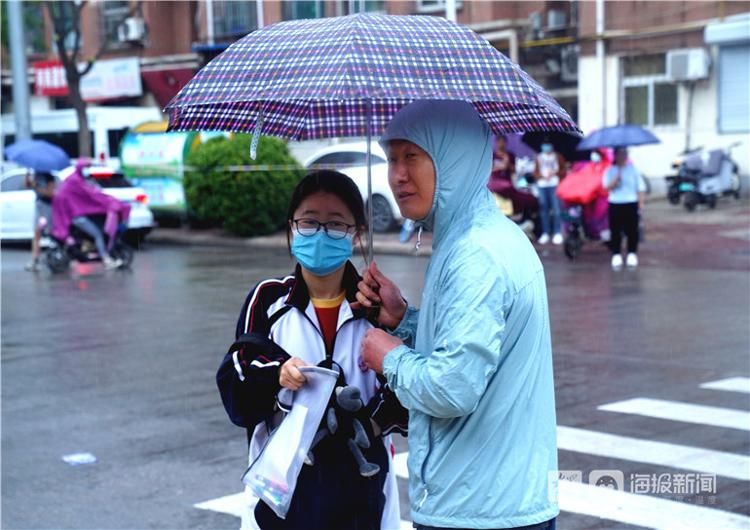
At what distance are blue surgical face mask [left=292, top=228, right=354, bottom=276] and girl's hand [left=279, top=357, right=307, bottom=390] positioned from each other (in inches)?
12.5

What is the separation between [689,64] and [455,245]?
2512cm

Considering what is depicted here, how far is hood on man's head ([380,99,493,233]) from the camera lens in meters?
3.02

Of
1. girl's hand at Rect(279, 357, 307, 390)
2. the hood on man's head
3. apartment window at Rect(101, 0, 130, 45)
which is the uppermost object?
apartment window at Rect(101, 0, 130, 45)

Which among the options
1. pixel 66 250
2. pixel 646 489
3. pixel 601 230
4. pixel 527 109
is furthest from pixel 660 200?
pixel 527 109

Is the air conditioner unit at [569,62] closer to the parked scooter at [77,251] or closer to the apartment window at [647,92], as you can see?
the apartment window at [647,92]

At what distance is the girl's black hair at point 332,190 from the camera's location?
138 inches

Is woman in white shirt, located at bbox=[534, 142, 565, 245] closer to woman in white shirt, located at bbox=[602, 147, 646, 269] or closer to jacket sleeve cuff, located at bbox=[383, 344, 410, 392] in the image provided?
woman in white shirt, located at bbox=[602, 147, 646, 269]

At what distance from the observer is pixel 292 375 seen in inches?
127

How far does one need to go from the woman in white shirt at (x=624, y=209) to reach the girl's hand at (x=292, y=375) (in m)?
14.3

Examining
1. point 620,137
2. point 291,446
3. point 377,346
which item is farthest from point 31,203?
point 377,346

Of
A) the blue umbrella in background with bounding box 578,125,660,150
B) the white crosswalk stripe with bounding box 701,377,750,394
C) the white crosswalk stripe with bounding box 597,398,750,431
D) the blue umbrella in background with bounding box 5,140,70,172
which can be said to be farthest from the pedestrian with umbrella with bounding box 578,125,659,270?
the white crosswalk stripe with bounding box 597,398,750,431

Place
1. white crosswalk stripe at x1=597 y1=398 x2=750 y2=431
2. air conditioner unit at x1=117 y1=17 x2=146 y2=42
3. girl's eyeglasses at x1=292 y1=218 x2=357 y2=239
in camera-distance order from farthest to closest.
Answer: air conditioner unit at x1=117 y1=17 x2=146 y2=42 < white crosswalk stripe at x1=597 y1=398 x2=750 y2=431 < girl's eyeglasses at x1=292 y1=218 x2=357 y2=239

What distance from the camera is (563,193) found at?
18.8 m

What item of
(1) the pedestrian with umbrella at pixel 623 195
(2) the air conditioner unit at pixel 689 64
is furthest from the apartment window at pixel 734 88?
(1) the pedestrian with umbrella at pixel 623 195
